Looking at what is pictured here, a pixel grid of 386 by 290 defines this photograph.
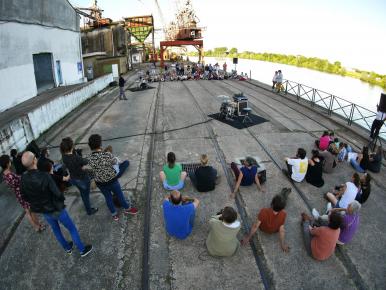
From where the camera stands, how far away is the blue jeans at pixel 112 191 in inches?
197

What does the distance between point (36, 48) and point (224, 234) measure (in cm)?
1536

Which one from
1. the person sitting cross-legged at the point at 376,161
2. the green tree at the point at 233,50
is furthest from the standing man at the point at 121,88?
the green tree at the point at 233,50

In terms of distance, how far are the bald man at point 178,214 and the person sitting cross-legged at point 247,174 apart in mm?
1776

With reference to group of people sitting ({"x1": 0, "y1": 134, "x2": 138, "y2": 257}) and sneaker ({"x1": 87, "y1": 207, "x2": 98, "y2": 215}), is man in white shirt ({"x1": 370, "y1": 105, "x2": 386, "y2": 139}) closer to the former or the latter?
group of people sitting ({"x1": 0, "y1": 134, "x2": 138, "y2": 257})

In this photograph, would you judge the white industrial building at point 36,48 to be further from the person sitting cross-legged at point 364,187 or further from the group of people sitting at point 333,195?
the person sitting cross-legged at point 364,187

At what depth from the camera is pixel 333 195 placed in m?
5.93

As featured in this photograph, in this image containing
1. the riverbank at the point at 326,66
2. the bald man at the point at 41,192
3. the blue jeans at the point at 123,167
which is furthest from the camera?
the riverbank at the point at 326,66

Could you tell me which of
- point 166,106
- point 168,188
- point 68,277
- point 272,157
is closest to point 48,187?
point 68,277

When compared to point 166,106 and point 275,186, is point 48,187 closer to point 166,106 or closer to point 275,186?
point 275,186

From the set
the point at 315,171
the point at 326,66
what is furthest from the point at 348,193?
the point at 326,66

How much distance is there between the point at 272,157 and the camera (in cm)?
853

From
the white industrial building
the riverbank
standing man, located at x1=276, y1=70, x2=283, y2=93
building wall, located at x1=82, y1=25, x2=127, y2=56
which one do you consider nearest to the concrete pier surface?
the white industrial building

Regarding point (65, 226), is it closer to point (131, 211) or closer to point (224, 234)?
point (131, 211)

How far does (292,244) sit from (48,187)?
445 centimetres
